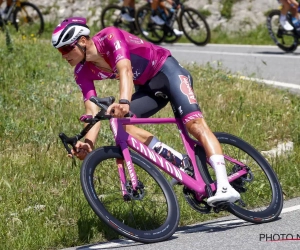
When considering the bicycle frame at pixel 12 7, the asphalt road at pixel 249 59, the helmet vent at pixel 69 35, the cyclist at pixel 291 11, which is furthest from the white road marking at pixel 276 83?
the bicycle frame at pixel 12 7

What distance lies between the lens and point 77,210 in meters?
6.83

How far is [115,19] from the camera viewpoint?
22359 millimetres

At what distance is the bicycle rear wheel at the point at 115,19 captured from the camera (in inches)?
836

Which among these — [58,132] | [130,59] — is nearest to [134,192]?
[130,59]

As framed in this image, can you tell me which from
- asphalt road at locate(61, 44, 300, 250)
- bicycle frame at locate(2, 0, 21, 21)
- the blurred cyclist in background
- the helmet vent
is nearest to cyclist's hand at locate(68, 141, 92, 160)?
asphalt road at locate(61, 44, 300, 250)

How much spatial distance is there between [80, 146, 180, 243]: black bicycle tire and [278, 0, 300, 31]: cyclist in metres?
11.4

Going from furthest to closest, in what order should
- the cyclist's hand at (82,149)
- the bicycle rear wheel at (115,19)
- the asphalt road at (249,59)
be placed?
the bicycle rear wheel at (115,19), the asphalt road at (249,59), the cyclist's hand at (82,149)

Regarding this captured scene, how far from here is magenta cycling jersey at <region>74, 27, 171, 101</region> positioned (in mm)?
6383

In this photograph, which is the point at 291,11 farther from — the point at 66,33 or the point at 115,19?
the point at 66,33

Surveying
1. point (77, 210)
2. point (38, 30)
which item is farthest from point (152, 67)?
point (38, 30)

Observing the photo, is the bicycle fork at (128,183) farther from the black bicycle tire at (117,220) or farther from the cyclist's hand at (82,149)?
the cyclist's hand at (82,149)

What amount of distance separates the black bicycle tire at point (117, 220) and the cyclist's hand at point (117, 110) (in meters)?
0.32

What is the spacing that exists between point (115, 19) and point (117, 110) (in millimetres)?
16668

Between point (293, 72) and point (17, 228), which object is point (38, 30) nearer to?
point (293, 72)
